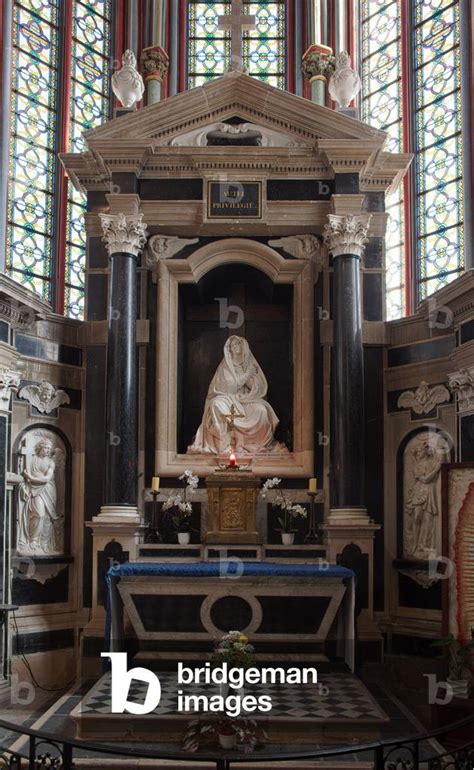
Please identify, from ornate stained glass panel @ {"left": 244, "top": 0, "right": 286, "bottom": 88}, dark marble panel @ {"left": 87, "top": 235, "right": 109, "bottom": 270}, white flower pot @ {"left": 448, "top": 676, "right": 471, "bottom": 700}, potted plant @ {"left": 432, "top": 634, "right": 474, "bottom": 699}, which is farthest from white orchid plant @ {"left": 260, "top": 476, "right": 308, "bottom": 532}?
ornate stained glass panel @ {"left": 244, "top": 0, "right": 286, "bottom": 88}

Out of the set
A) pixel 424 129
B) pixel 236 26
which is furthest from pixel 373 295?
pixel 424 129

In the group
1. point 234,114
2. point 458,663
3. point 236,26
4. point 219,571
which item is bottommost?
point 458,663

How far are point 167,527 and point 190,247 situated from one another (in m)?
3.39

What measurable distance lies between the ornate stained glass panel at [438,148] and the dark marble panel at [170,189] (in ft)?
13.0

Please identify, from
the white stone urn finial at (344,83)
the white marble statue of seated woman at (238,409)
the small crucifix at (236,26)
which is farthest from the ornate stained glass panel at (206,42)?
the white marble statue of seated woman at (238,409)

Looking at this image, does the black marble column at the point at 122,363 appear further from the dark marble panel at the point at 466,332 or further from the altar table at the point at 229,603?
the dark marble panel at the point at 466,332

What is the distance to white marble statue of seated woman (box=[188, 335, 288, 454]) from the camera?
37.2ft

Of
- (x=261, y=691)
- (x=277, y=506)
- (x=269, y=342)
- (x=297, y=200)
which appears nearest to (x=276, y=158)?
(x=297, y=200)

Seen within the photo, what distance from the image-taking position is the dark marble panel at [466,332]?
9.74 metres

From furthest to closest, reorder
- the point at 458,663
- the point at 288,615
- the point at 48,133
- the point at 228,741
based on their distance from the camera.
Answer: the point at 48,133
the point at 288,615
the point at 458,663
the point at 228,741

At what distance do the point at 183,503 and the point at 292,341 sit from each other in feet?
7.91

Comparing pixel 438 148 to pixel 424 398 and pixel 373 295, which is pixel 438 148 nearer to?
pixel 373 295

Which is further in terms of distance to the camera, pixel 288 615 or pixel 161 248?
pixel 161 248

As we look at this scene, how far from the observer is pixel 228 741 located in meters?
6.97
